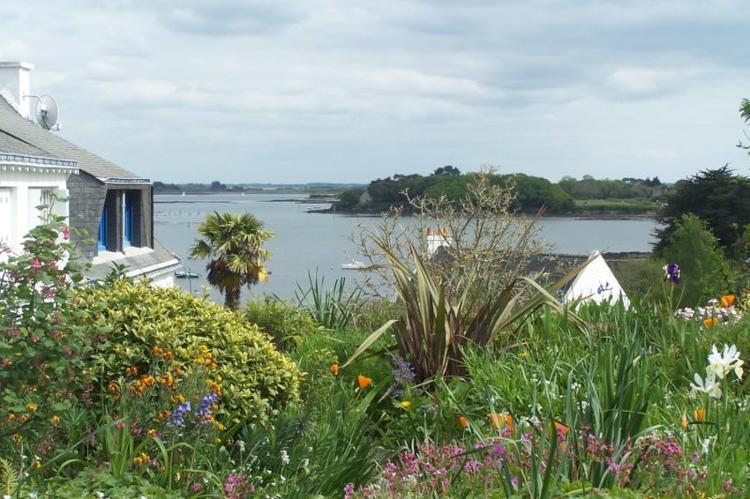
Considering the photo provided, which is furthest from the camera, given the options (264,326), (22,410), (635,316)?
(264,326)

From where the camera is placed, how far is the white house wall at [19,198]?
22220 mm

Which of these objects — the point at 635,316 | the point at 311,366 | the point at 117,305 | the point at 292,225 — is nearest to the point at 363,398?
the point at 311,366

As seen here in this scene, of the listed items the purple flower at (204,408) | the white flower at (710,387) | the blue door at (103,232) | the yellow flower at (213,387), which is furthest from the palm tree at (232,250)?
the white flower at (710,387)

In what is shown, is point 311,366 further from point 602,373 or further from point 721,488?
point 721,488

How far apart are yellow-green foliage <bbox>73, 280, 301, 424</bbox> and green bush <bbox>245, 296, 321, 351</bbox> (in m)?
2.06

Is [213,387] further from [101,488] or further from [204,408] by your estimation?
[101,488]

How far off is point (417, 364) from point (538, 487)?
133 inches

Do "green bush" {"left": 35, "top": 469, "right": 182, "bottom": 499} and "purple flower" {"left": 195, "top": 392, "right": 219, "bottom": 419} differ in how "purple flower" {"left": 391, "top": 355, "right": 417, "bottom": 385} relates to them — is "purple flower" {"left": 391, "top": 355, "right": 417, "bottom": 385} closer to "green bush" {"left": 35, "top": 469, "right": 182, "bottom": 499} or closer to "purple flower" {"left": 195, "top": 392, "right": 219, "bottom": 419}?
"purple flower" {"left": 195, "top": 392, "right": 219, "bottom": 419}

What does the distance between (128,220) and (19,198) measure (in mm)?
9349

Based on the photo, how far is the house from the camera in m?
22.8

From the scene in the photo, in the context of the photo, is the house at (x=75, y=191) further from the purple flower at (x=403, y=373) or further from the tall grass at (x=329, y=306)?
the purple flower at (x=403, y=373)

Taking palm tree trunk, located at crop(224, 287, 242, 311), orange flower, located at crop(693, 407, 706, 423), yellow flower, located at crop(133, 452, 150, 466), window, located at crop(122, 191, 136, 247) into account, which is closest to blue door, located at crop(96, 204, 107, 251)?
window, located at crop(122, 191, 136, 247)

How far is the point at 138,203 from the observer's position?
1257 inches

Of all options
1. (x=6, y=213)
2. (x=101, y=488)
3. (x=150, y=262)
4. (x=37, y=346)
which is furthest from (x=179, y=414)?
(x=150, y=262)
